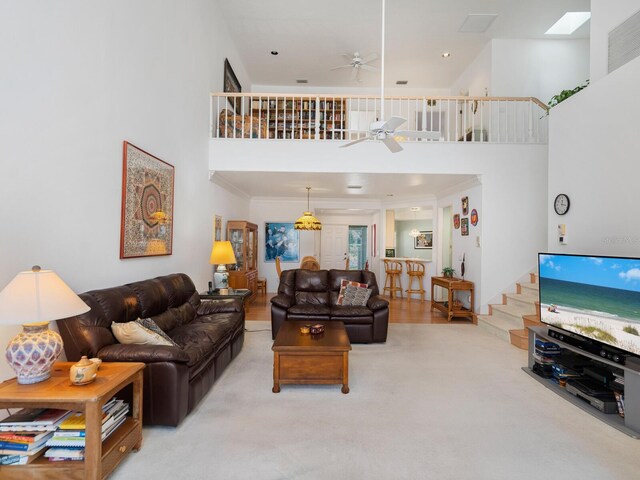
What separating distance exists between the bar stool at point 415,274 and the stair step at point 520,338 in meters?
3.32

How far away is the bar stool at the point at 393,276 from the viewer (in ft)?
28.1

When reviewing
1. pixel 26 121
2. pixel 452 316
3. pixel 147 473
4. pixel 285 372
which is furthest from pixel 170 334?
pixel 452 316

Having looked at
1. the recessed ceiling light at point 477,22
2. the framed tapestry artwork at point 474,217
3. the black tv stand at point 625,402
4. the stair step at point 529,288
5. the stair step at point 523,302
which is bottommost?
the black tv stand at point 625,402

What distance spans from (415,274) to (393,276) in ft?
1.99

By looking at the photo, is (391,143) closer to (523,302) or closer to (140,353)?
(140,353)

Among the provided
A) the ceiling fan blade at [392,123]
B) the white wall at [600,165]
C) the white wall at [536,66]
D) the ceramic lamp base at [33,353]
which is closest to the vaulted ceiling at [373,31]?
the white wall at [536,66]

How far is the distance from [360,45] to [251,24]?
2.23m

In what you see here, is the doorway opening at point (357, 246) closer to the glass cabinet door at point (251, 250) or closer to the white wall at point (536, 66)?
the glass cabinet door at point (251, 250)

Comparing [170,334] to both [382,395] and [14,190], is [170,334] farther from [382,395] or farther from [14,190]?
[382,395]

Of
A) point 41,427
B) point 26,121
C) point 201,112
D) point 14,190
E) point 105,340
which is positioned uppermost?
point 201,112

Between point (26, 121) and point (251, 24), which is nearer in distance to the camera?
point (26, 121)

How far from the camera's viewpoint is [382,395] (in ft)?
10.2

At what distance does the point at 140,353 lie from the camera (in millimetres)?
2377

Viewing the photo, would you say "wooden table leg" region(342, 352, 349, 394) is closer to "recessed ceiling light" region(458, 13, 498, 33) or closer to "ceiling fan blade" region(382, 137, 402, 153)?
"ceiling fan blade" region(382, 137, 402, 153)
